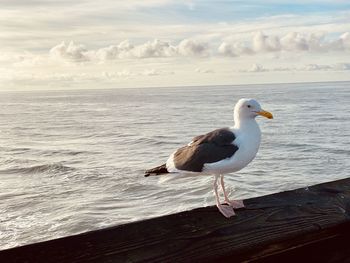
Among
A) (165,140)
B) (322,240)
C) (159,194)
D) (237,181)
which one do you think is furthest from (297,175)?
Answer: (322,240)

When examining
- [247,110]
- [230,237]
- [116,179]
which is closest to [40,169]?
[116,179]

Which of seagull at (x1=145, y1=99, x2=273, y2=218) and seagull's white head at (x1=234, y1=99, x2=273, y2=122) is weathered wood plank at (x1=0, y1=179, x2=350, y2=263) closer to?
seagull at (x1=145, y1=99, x2=273, y2=218)

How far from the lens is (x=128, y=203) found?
13.5 meters

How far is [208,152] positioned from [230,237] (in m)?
1.27

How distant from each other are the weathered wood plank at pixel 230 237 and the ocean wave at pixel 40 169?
17.9 m

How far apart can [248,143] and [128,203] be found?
1083cm

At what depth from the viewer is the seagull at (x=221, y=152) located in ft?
9.70

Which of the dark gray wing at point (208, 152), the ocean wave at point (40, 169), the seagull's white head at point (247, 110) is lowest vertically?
the ocean wave at point (40, 169)

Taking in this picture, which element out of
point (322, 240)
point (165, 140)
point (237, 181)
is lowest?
point (165, 140)

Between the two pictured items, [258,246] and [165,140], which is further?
[165,140]

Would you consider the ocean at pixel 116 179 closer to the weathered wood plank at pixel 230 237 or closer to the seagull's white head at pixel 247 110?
the seagull's white head at pixel 247 110

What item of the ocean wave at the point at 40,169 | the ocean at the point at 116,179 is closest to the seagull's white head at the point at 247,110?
the ocean at the point at 116,179

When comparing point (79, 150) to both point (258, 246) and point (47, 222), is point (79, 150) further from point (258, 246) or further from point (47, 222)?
point (258, 246)

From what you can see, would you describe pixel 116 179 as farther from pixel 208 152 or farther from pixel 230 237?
pixel 230 237
